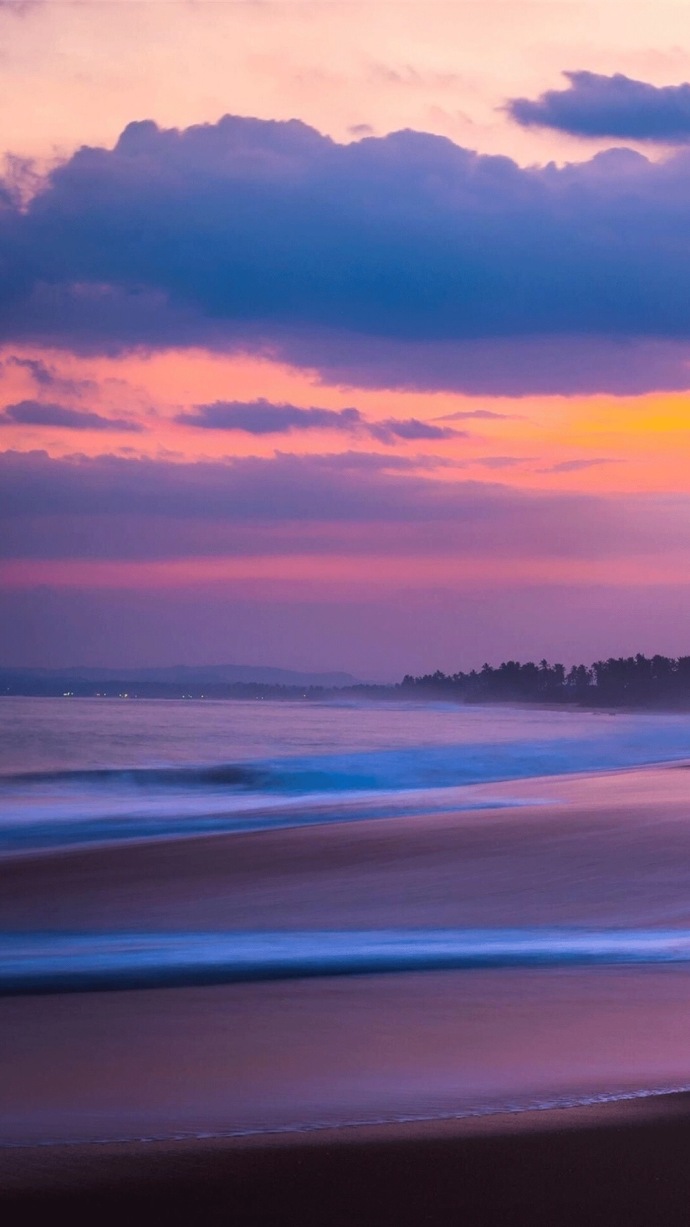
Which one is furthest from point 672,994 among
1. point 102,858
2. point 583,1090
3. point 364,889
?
point 102,858

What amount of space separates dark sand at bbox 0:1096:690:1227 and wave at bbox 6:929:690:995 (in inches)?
103

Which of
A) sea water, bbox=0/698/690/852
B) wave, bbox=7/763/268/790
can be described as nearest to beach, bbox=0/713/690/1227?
sea water, bbox=0/698/690/852

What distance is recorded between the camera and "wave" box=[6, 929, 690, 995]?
6.43m

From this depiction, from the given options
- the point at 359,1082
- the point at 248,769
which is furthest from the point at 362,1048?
the point at 248,769

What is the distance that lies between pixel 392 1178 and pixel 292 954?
3.56 meters

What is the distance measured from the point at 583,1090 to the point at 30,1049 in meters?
1.96

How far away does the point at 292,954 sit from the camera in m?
6.95

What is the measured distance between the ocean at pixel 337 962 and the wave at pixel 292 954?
0.02 m

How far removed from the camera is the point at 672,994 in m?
5.77

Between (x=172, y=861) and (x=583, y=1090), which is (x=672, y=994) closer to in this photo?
(x=583, y=1090)

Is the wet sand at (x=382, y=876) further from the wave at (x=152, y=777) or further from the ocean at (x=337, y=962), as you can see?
the wave at (x=152, y=777)

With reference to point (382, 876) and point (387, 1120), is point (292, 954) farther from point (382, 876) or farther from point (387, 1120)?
point (387, 1120)

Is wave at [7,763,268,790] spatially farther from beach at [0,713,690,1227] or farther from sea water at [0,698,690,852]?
beach at [0,713,690,1227]

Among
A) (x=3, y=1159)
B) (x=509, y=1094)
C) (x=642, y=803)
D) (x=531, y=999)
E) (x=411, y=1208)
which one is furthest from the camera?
(x=642, y=803)
